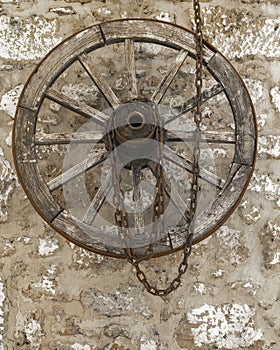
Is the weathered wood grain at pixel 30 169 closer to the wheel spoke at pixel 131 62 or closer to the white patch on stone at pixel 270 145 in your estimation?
the wheel spoke at pixel 131 62

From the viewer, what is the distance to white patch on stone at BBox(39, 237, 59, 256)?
2.30 m

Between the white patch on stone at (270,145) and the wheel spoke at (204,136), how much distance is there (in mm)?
328

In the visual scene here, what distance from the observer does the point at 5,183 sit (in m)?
2.33

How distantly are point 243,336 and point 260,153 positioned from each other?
27.8 inches

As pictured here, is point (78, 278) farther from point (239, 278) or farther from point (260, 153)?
point (260, 153)

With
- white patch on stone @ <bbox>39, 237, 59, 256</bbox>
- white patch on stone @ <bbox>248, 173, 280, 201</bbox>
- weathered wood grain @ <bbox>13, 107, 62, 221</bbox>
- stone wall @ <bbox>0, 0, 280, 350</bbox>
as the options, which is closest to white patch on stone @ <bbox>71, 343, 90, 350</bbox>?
stone wall @ <bbox>0, 0, 280, 350</bbox>

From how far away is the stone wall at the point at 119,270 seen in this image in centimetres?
228

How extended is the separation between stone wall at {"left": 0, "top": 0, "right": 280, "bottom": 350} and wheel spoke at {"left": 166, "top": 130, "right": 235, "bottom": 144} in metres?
0.33

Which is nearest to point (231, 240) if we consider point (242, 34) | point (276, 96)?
point (276, 96)

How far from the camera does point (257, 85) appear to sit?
242 cm

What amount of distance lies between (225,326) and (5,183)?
1001 mm

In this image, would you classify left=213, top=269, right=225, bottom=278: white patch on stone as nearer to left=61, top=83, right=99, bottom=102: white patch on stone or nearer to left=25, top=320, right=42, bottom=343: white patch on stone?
left=25, top=320, right=42, bottom=343: white patch on stone

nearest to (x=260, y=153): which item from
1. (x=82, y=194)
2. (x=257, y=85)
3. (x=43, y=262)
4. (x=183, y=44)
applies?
(x=257, y=85)

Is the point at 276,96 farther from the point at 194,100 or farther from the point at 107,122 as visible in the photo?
the point at 107,122
